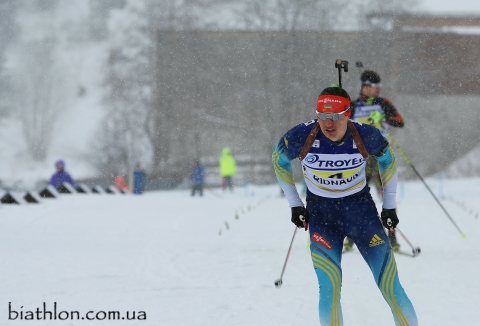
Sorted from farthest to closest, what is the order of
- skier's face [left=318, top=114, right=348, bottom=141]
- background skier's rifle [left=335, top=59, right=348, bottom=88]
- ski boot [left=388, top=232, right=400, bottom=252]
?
ski boot [left=388, top=232, right=400, bottom=252]
background skier's rifle [left=335, top=59, right=348, bottom=88]
skier's face [left=318, top=114, right=348, bottom=141]

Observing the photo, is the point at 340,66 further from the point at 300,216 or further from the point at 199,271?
the point at 199,271

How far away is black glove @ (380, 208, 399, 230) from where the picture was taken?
4.07m

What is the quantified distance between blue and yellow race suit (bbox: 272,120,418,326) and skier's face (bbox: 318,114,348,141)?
1.8 inches

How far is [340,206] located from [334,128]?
545 mm

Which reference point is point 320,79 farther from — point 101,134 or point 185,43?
point 101,134

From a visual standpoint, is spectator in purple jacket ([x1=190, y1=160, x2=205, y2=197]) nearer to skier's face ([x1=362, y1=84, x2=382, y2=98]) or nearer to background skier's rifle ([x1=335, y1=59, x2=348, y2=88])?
skier's face ([x1=362, y1=84, x2=382, y2=98])

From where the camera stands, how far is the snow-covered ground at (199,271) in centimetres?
516

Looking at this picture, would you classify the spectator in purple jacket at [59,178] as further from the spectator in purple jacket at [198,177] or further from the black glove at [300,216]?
the black glove at [300,216]

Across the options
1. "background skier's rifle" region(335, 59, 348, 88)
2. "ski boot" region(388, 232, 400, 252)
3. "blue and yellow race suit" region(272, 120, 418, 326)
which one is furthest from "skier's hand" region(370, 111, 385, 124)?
"blue and yellow race suit" region(272, 120, 418, 326)

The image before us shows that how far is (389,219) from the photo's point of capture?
4086mm

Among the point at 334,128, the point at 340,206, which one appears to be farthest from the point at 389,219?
the point at 334,128

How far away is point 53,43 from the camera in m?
41.8

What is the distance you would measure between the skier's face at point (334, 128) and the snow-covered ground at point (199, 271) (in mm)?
1543

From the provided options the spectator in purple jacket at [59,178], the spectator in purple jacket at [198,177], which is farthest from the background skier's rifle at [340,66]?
the spectator in purple jacket at [198,177]
